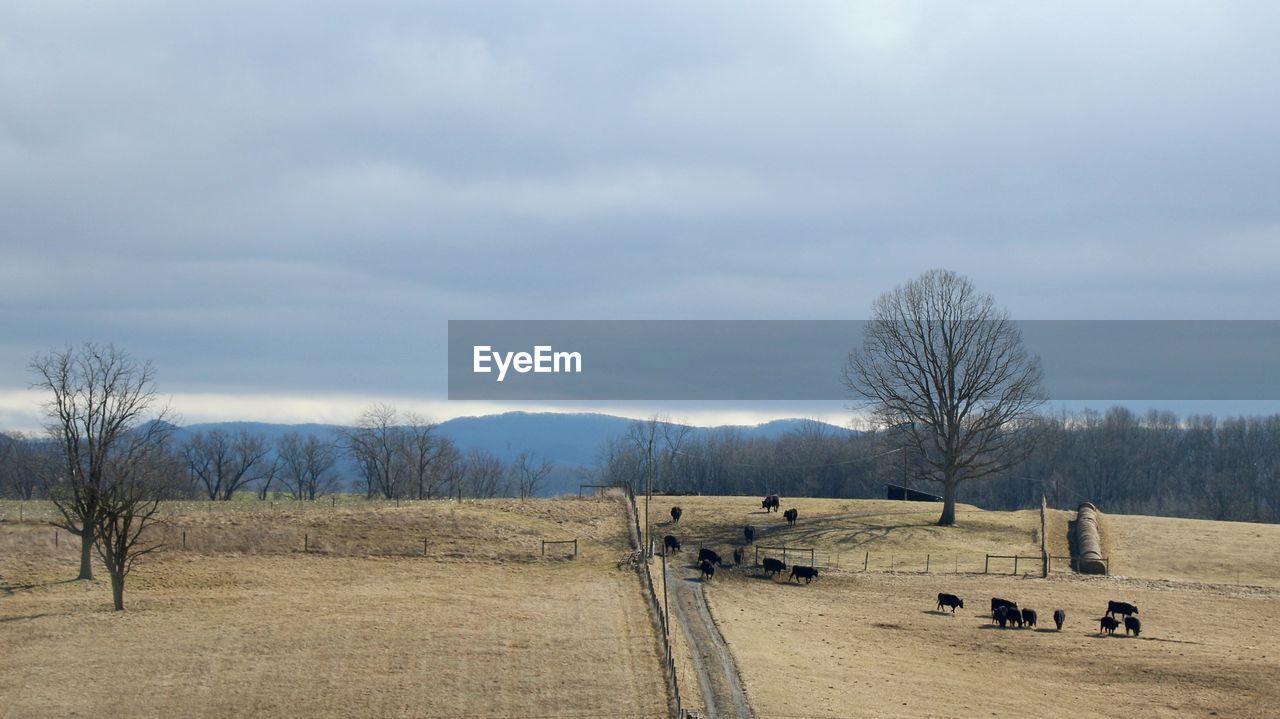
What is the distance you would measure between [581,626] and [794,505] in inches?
1455

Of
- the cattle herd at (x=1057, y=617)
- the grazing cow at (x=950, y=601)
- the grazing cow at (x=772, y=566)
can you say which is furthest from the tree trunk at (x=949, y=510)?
the cattle herd at (x=1057, y=617)

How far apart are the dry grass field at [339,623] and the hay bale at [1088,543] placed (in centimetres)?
2486

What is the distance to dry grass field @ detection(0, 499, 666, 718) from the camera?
33562 mm

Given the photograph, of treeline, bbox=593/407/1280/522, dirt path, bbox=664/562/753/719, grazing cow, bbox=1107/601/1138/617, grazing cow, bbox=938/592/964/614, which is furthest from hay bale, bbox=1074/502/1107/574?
treeline, bbox=593/407/1280/522

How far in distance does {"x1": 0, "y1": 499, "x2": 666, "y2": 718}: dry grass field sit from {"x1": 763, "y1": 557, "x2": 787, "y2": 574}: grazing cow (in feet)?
22.8

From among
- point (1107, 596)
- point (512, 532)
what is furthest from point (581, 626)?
point (1107, 596)

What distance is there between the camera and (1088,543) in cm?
6084

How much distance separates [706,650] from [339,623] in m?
14.5

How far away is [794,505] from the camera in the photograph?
7600 cm

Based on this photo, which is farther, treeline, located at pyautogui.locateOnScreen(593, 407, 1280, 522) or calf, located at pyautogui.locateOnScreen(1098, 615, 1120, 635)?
treeline, located at pyautogui.locateOnScreen(593, 407, 1280, 522)

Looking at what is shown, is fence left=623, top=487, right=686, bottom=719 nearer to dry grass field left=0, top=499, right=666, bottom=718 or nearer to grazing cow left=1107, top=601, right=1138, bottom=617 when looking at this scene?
dry grass field left=0, top=499, right=666, bottom=718

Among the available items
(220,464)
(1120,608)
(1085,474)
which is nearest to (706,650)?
(1120,608)

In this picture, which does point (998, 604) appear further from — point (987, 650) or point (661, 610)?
point (661, 610)

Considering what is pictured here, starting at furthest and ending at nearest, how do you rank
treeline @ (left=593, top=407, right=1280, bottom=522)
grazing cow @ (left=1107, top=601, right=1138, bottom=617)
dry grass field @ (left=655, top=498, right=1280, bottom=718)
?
treeline @ (left=593, top=407, right=1280, bottom=522) → grazing cow @ (left=1107, top=601, right=1138, bottom=617) → dry grass field @ (left=655, top=498, right=1280, bottom=718)
